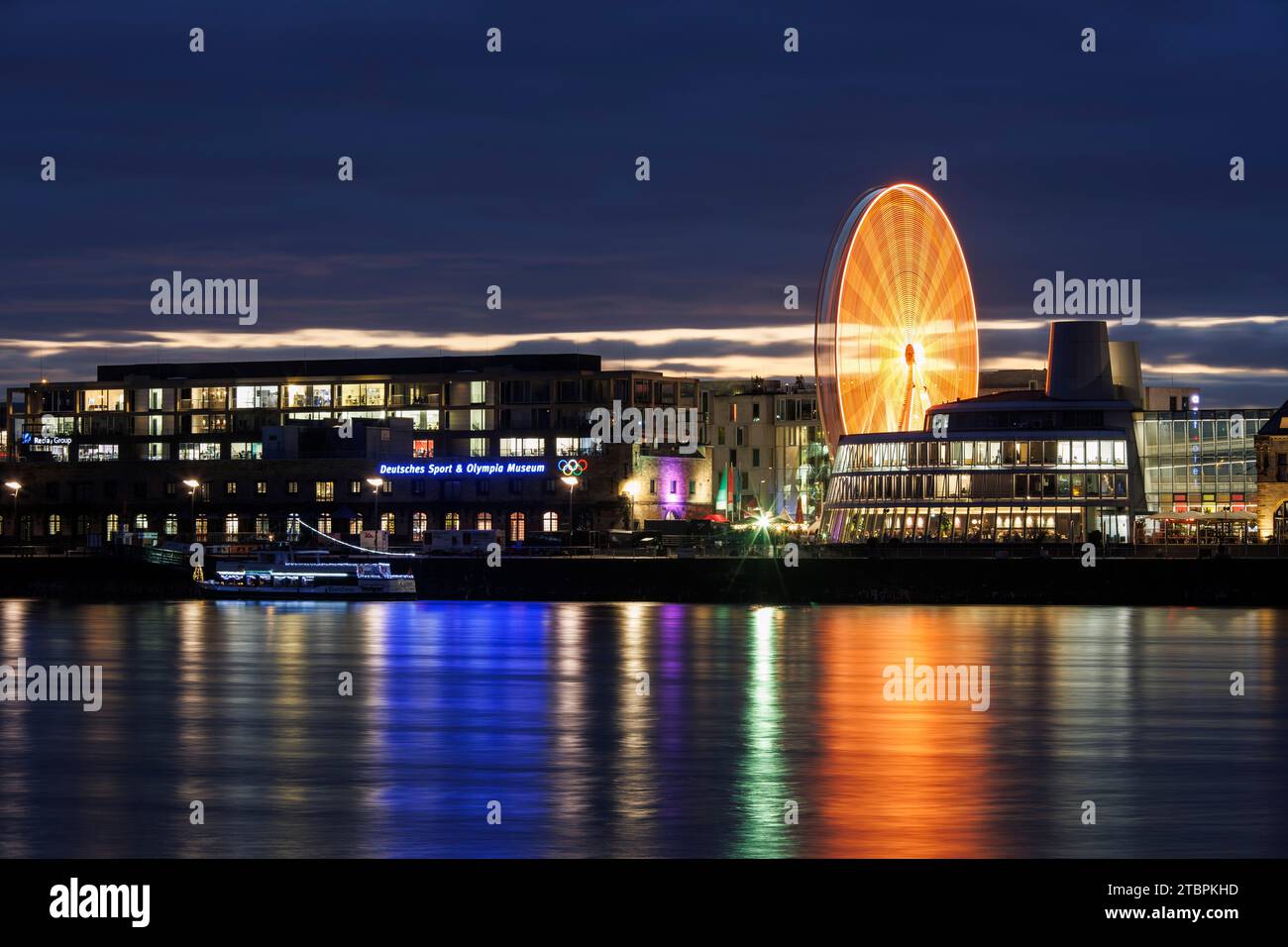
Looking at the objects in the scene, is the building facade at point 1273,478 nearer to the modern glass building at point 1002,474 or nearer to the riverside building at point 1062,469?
the riverside building at point 1062,469

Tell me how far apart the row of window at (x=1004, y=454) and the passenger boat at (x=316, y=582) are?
3999cm

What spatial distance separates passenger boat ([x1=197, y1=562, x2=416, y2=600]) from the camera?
5738 inches

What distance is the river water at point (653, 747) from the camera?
42.9m

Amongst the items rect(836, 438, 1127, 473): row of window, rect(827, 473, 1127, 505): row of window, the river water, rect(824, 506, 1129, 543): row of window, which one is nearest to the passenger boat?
rect(824, 506, 1129, 543): row of window

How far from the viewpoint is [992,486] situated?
16038cm

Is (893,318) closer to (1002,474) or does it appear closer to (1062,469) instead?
(1002,474)

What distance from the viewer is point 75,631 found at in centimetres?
11050

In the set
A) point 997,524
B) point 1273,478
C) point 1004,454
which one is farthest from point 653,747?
point 1004,454

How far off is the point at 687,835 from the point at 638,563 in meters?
105

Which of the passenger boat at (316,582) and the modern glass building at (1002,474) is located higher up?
the modern glass building at (1002,474)

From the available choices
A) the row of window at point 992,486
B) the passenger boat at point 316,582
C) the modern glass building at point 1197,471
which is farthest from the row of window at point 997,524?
the passenger boat at point 316,582

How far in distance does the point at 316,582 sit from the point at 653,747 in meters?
92.5

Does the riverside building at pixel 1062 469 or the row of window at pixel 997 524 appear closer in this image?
the row of window at pixel 997 524
